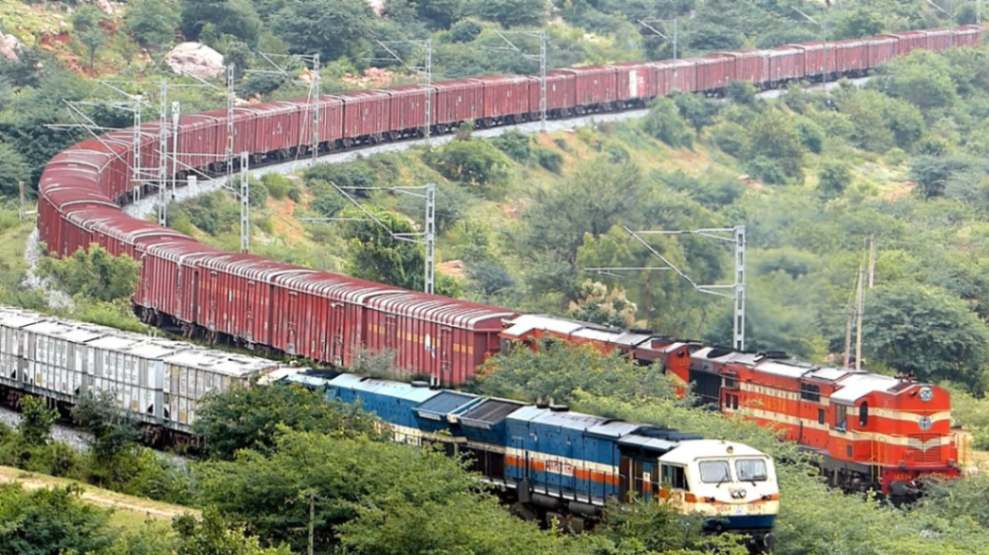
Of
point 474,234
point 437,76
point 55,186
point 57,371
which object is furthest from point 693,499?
point 437,76

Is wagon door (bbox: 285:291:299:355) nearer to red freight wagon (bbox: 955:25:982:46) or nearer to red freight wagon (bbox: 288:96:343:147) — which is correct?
red freight wagon (bbox: 288:96:343:147)

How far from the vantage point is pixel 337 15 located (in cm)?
9756

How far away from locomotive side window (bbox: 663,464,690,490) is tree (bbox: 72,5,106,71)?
219 feet

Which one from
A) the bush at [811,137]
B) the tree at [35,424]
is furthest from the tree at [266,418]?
the bush at [811,137]

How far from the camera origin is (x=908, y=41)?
372 ft

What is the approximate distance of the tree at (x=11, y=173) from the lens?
7075cm

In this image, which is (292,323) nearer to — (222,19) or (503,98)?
(503,98)

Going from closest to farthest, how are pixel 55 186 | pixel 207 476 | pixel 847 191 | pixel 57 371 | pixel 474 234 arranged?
pixel 207 476, pixel 57 371, pixel 55 186, pixel 474 234, pixel 847 191

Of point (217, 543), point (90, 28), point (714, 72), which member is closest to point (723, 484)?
point (217, 543)

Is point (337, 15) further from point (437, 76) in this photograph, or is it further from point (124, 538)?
point (124, 538)

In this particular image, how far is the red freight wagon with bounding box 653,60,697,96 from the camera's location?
312 ft

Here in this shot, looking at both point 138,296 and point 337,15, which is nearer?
point 138,296

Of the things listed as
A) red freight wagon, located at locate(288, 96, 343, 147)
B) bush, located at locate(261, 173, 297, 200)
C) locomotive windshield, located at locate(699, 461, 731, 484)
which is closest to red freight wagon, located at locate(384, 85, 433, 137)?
red freight wagon, located at locate(288, 96, 343, 147)

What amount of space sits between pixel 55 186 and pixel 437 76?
126 ft
